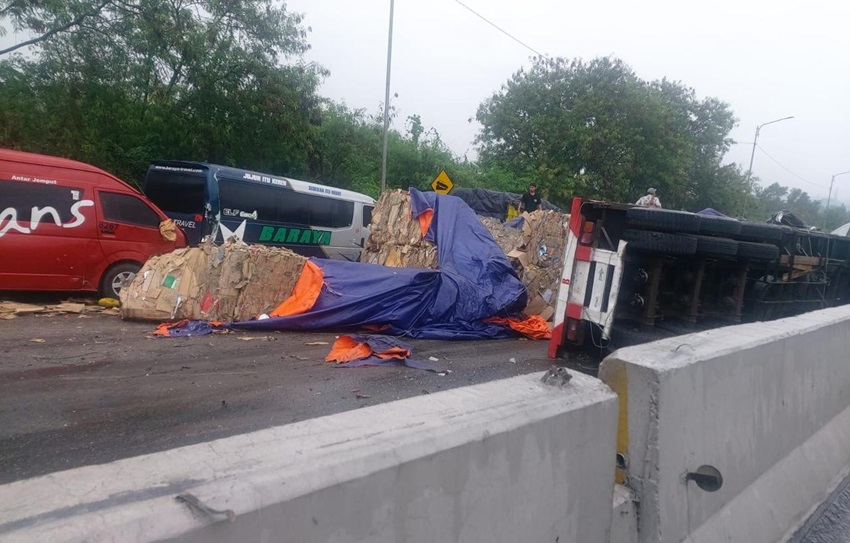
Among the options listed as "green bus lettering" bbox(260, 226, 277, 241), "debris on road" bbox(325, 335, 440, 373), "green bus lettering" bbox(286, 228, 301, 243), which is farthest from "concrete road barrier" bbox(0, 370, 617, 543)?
"green bus lettering" bbox(286, 228, 301, 243)

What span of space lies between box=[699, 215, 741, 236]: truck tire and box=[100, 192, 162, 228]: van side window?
8185 mm

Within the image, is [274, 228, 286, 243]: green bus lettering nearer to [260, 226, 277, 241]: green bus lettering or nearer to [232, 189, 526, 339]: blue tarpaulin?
[260, 226, 277, 241]: green bus lettering

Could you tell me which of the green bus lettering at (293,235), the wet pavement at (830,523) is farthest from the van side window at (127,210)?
the wet pavement at (830,523)

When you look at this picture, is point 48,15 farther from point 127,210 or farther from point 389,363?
point 389,363

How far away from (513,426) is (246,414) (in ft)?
11.8

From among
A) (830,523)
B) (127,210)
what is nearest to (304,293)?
(127,210)

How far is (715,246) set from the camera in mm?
6035

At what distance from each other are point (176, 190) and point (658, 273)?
32.7 feet

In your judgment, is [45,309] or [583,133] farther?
[583,133]

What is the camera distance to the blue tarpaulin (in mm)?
8430

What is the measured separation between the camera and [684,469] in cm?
271

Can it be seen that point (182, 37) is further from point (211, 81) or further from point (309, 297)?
point (309, 297)

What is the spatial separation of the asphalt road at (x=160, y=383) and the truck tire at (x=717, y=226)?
2475mm

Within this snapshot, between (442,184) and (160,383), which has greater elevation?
(442,184)
